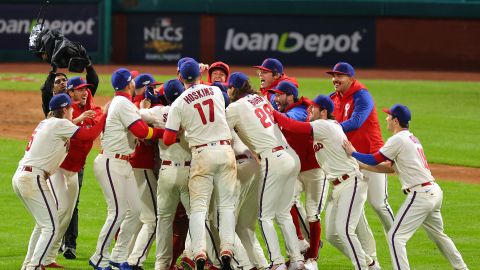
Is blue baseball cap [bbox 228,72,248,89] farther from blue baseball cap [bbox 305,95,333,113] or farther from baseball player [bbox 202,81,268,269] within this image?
blue baseball cap [bbox 305,95,333,113]

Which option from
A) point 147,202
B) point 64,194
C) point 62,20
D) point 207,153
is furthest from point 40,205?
point 62,20

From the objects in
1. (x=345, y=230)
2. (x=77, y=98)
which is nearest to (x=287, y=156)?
(x=345, y=230)

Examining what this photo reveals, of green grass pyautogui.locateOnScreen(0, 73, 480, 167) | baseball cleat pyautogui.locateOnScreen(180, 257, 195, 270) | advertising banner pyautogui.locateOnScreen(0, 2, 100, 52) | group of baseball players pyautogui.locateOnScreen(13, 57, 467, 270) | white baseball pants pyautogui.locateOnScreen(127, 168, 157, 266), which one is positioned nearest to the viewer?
group of baseball players pyautogui.locateOnScreen(13, 57, 467, 270)

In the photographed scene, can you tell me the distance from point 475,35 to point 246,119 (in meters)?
20.4

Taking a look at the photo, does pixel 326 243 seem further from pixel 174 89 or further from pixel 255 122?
pixel 174 89

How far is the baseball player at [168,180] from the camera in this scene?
1007 cm

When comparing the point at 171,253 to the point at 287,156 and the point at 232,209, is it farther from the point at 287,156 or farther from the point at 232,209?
the point at 287,156

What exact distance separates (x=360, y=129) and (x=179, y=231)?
2.17 m

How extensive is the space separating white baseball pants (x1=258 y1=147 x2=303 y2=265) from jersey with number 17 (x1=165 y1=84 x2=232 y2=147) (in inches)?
21.4

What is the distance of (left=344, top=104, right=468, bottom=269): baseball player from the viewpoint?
969 centimetres

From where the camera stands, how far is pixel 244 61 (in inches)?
1208

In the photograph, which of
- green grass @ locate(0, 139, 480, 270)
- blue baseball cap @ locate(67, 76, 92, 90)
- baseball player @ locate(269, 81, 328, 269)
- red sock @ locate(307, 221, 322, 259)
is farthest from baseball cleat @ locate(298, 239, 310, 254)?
blue baseball cap @ locate(67, 76, 92, 90)

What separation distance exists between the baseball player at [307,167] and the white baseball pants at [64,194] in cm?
224

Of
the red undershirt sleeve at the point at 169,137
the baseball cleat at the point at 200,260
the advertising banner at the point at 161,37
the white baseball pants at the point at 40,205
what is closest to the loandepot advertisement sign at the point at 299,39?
the advertising banner at the point at 161,37
